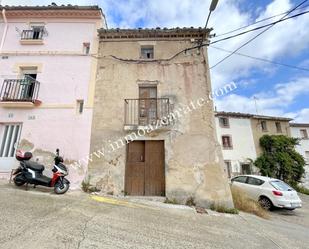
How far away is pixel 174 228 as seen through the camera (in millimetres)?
4117

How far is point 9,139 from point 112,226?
19.0 feet

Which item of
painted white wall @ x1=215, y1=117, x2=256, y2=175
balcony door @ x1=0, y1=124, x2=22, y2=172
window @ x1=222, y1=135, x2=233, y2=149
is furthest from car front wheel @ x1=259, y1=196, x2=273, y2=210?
balcony door @ x1=0, y1=124, x2=22, y2=172

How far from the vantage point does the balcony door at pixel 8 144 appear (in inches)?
264

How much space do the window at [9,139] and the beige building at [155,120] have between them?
9.61ft

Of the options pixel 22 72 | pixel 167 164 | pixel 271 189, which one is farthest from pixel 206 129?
pixel 22 72

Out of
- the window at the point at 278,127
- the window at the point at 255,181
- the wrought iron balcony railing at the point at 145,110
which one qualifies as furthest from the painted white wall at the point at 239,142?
the wrought iron balcony railing at the point at 145,110

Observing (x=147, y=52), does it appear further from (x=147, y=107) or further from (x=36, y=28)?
(x=36, y=28)

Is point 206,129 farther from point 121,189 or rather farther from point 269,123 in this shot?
point 269,123

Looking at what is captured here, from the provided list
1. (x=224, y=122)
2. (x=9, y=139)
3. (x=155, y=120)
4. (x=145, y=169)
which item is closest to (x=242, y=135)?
(x=224, y=122)

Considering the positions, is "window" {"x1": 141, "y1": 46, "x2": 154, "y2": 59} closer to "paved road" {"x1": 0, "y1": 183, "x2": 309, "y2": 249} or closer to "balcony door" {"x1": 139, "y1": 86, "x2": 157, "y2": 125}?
"balcony door" {"x1": 139, "y1": 86, "x2": 157, "y2": 125}

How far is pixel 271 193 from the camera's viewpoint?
8141 millimetres

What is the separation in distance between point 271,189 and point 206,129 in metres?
4.33

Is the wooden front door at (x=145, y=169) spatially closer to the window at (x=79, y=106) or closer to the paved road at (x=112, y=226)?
the paved road at (x=112, y=226)

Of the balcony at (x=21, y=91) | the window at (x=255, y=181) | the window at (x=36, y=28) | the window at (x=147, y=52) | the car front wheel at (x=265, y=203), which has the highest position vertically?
the window at (x=36, y=28)
